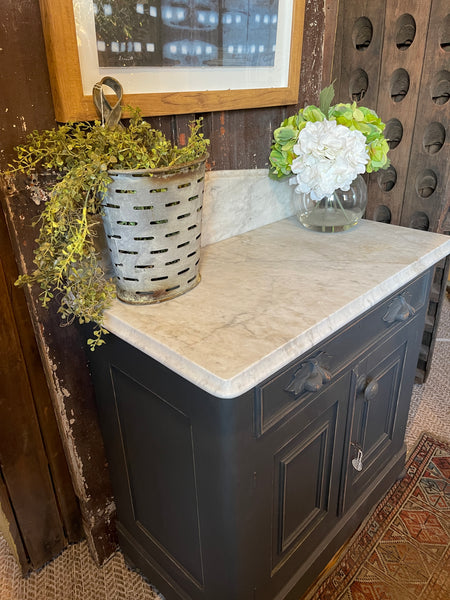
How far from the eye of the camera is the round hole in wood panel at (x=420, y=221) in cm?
179

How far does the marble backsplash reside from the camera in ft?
4.11

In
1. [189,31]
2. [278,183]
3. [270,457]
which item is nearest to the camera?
[270,457]

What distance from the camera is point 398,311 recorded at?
3.80 feet

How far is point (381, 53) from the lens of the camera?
5.43 feet

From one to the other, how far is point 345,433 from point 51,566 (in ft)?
3.18

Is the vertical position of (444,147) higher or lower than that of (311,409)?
higher

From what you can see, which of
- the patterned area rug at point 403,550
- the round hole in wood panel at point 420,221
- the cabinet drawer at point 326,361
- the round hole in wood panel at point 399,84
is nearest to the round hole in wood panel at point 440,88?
the round hole in wood panel at point 399,84

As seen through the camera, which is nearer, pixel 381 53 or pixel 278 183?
pixel 278 183

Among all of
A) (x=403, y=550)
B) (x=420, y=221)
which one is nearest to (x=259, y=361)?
(x=403, y=550)

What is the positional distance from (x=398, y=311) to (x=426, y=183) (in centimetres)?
85

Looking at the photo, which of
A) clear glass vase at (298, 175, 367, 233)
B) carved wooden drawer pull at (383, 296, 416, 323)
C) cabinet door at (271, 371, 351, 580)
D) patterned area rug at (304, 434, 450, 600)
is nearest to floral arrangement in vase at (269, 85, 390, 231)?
clear glass vase at (298, 175, 367, 233)

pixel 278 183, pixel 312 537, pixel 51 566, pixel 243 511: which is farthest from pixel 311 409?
pixel 51 566

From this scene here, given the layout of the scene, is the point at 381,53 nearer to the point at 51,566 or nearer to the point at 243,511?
the point at 243,511

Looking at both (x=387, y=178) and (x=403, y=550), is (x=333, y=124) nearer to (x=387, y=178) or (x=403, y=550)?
(x=387, y=178)
